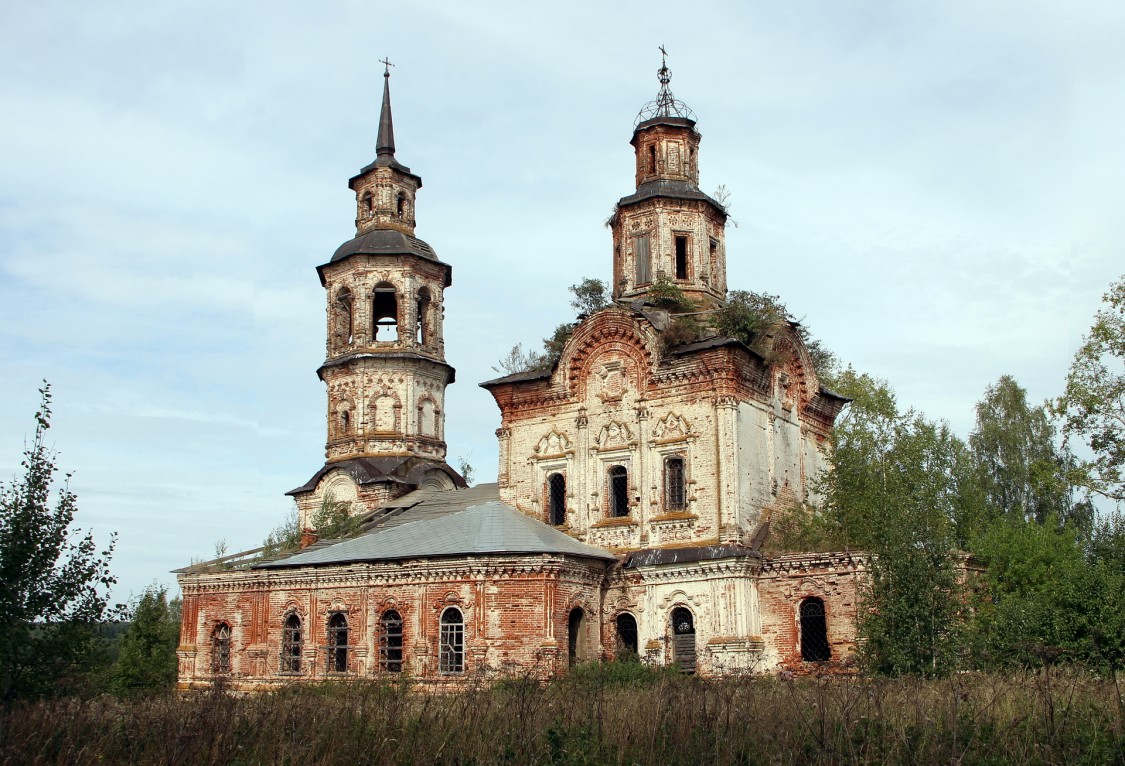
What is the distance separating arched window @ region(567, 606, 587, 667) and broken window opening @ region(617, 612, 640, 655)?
80 centimetres

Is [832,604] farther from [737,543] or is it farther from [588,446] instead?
Answer: [588,446]

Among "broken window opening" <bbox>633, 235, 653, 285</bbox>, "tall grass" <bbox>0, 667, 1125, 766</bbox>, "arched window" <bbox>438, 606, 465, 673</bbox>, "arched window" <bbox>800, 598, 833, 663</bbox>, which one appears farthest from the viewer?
"broken window opening" <bbox>633, 235, 653, 285</bbox>

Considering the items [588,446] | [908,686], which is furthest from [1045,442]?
[908,686]

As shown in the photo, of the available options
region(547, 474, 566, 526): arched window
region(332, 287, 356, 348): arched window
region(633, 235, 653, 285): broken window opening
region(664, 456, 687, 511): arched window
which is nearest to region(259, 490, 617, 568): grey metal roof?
region(547, 474, 566, 526): arched window

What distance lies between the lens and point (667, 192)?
25000 millimetres

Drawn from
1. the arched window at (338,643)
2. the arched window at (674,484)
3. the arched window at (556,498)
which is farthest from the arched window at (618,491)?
the arched window at (338,643)

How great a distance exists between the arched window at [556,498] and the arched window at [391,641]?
13.0ft

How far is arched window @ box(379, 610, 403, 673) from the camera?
2094 centimetres

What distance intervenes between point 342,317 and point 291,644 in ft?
36.3

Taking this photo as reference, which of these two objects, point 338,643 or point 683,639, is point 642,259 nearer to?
point 683,639

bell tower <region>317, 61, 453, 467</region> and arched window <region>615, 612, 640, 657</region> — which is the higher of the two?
bell tower <region>317, 61, 453, 467</region>

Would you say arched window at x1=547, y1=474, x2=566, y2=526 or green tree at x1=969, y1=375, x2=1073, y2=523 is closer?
arched window at x1=547, y1=474, x2=566, y2=526

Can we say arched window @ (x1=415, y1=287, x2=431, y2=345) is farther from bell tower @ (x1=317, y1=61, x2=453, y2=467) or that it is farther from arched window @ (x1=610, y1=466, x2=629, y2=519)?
arched window @ (x1=610, y1=466, x2=629, y2=519)

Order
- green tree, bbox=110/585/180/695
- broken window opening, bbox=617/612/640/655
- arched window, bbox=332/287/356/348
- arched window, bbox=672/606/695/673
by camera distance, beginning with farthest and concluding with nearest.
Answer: arched window, bbox=332/287/356/348 → green tree, bbox=110/585/180/695 → broken window opening, bbox=617/612/640/655 → arched window, bbox=672/606/695/673
